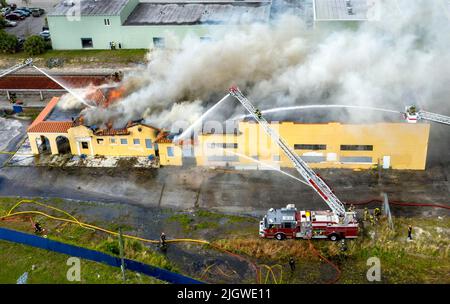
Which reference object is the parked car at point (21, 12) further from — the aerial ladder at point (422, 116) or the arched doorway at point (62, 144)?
the aerial ladder at point (422, 116)

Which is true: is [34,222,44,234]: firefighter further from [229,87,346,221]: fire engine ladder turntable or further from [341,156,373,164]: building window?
[341,156,373,164]: building window

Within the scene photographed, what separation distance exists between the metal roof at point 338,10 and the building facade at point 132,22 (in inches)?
219

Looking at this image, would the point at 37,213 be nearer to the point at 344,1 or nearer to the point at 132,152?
the point at 132,152

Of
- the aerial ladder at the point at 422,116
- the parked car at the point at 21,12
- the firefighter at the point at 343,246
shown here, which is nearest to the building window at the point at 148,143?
the firefighter at the point at 343,246

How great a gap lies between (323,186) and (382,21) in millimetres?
19015

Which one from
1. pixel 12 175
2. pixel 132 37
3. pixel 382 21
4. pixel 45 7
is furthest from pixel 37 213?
pixel 45 7

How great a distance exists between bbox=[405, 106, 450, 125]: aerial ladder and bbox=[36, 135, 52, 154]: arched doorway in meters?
22.4

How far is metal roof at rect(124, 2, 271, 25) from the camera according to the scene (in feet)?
161

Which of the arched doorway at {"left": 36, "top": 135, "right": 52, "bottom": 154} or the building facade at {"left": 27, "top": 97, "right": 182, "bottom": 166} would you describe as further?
the arched doorway at {"left": 36, "top": 135, "right": 52, "bottom": 154}

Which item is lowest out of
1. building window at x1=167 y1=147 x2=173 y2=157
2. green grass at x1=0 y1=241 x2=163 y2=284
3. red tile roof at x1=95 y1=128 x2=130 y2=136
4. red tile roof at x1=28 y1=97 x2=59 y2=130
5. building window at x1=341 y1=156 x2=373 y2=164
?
green grass at x1=0 y1=241 x2=163 y2=284

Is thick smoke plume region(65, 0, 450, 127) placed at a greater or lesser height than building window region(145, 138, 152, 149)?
greater

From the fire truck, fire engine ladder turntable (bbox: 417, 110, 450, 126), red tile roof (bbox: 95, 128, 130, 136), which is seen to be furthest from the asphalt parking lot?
fire engine ladder turntable (bbox: 417, 110, 450, 126)

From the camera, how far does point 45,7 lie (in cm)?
6191

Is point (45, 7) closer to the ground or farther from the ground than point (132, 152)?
farther from the ground
